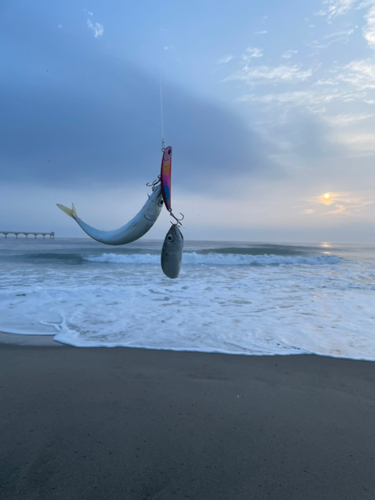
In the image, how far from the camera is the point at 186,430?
2.72 meters

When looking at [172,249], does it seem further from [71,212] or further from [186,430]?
[186,430]

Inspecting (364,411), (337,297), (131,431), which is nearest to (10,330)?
(131,431)

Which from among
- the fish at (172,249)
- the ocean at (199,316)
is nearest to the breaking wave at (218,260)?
the ocean at (199,316)

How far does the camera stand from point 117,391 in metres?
3.45

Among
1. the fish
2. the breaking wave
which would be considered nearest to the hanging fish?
the fish

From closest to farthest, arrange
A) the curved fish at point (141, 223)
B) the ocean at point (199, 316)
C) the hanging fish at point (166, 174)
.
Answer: the hanging fish at point (166, 174)
the curved fish at point (141, 223)
the ocean at point (199, 316)

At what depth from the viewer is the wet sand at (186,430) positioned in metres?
2.13

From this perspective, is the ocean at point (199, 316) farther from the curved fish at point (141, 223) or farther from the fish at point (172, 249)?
the curved fish at point (141, 223)

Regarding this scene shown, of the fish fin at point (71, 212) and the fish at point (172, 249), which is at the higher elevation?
the fish fin at point (71, 212)

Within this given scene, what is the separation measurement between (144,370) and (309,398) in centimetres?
215

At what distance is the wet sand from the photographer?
213 cm

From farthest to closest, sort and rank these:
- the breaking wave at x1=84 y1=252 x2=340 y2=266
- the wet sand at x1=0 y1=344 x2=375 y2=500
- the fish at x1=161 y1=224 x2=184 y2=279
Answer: the breaking wave at x1=84 y1=252 x2=340 y2=266 < the fish at x1=161 y1=224 x2=184 y2=279 < the wet sand at x1=0 y1=344 x2=375 y2=500

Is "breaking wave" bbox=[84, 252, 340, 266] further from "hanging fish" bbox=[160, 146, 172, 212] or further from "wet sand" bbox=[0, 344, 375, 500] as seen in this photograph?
"hanging fish" bbox=[160, 146, 172, 212]

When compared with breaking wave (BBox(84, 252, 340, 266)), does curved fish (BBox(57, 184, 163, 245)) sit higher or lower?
higher
